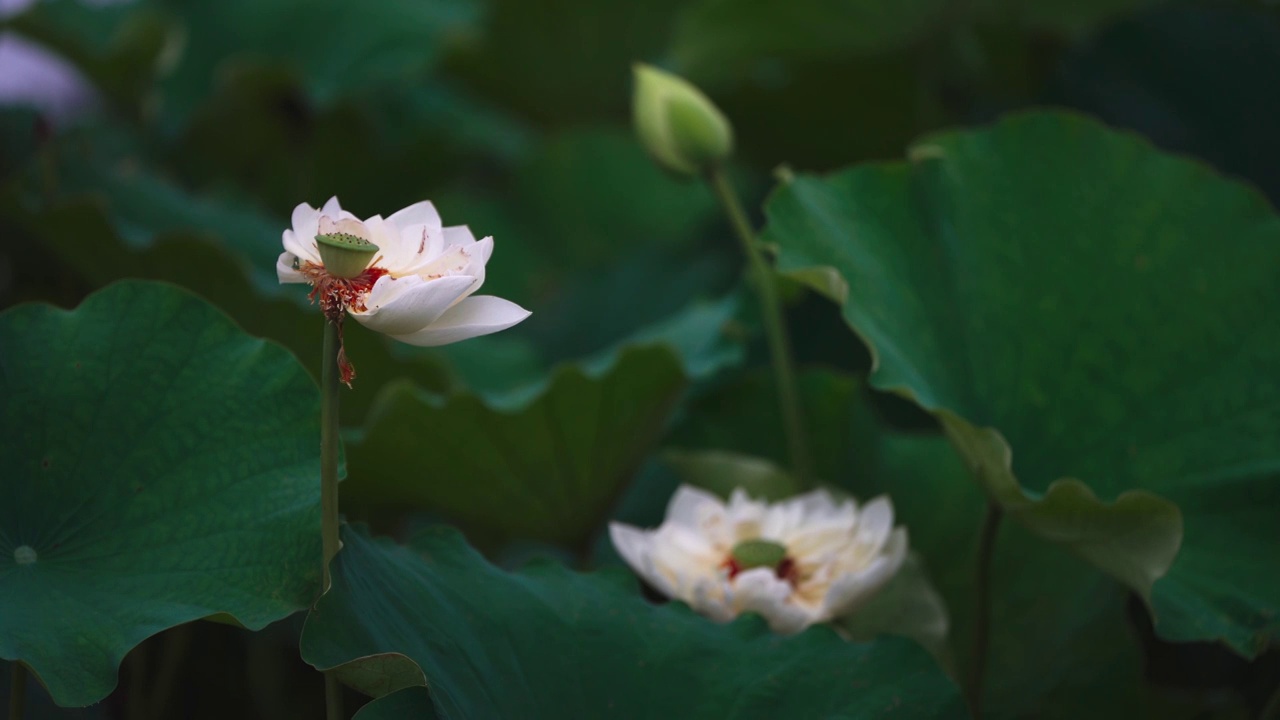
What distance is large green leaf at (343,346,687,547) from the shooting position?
82cm

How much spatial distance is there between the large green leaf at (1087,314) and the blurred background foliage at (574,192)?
141 mm

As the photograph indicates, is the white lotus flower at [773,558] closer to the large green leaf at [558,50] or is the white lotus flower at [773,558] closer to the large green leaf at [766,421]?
the large green leaf at [766,421]

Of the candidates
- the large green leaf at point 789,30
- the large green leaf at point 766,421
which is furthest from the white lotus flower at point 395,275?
the large green leaf at point 789,30

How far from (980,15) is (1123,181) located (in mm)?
471

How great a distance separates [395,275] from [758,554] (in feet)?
1.00

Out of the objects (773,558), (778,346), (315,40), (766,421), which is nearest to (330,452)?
(773,558)

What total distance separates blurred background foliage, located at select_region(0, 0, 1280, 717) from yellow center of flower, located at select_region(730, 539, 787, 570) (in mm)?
190

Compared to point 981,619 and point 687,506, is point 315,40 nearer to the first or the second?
point 687,506

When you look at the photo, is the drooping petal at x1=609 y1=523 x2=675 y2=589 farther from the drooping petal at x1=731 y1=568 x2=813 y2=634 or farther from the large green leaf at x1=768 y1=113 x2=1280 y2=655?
the large green leaf at x1=768 y1=113 x2=1280 y2=655

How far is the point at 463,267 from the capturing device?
525 millimetres

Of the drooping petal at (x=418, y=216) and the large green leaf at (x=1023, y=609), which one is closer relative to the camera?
the drooping petal at (x=418, y=216)

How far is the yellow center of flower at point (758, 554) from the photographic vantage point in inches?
27.9

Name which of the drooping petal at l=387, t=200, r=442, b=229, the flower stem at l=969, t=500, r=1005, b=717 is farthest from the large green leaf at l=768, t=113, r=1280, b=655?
the drooping petal at l=387, t=200, r=442, b=229

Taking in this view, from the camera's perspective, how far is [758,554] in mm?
711
